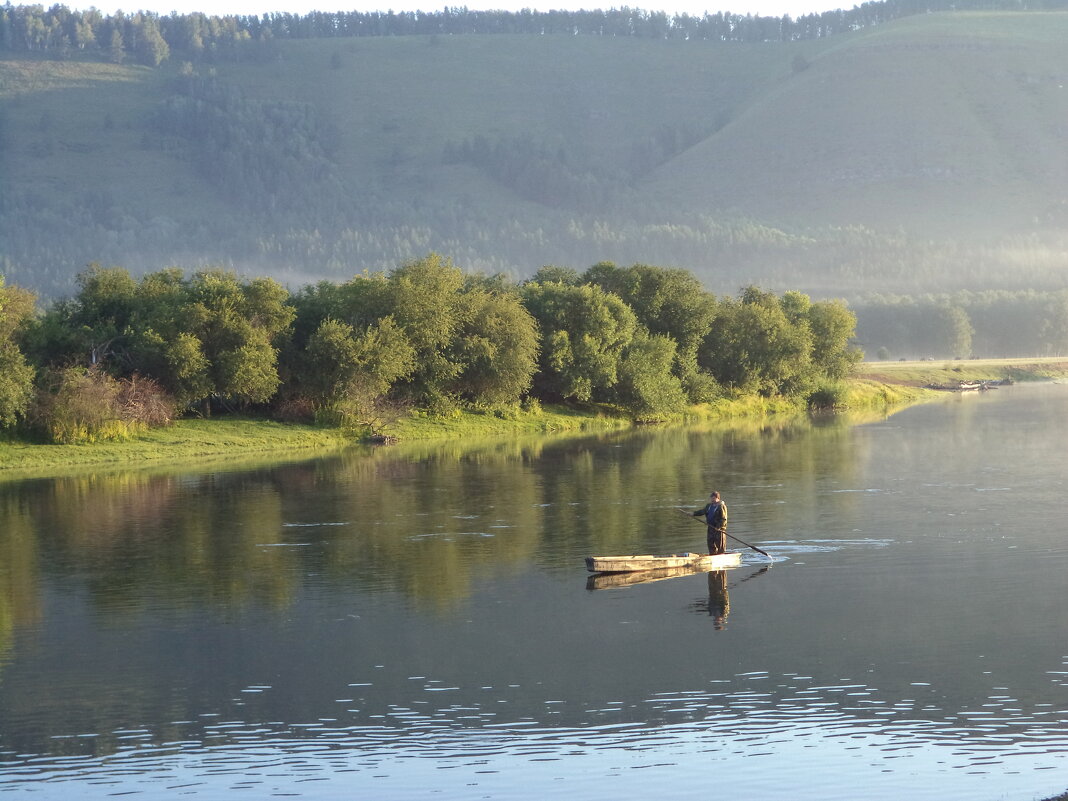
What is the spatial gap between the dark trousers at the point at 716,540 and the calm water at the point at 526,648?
85cm

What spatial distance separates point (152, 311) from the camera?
76500mm

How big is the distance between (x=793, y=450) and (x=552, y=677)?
47412 mm

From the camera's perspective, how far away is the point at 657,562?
32906mm

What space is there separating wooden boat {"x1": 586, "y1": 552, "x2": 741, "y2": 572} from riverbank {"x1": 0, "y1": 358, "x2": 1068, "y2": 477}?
36.5 metres

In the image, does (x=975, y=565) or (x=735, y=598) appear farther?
(x=975, y=565)

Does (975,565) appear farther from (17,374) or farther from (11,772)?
(17,374)

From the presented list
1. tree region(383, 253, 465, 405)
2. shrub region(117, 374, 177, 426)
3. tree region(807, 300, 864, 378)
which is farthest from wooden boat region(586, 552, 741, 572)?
tree region(807, 300, 864, 378)

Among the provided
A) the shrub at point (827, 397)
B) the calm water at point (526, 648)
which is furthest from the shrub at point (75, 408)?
the shrub at point (827, 397)

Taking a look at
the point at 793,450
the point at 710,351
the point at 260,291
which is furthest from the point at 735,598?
the point at 710,351

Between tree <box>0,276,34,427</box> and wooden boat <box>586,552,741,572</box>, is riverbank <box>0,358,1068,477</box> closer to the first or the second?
tree <box>0,276,34,427</box>

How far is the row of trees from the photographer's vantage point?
69.9 m

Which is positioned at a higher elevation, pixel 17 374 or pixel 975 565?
pixel 17 374

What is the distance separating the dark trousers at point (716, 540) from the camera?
34094mm

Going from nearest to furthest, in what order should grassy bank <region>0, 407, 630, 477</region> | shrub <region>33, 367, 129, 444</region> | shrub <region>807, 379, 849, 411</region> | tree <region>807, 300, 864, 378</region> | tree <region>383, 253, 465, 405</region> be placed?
grassy bank <region>0, 407, 630, 477</region> < shrub <region>33, 367, 129, 444</region> < tree <region>383, 253, 465, 405</region> < shrub <region>807, 379, 849, 411</region> < tree <region>807, 300, 864, 378</region>
